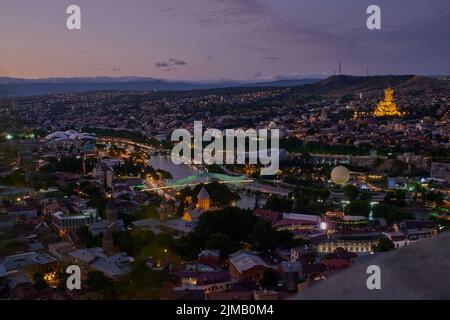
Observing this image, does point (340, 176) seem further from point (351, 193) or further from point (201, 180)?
point (201, 180)

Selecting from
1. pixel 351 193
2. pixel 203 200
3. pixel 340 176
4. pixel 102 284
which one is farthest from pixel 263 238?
pixel 340 176

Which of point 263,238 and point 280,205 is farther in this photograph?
point 280,205

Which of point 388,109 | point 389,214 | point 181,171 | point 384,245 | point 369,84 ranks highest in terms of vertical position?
point 369,84

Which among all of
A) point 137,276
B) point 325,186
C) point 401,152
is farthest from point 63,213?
point 401,152

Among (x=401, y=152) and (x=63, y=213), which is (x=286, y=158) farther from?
(x=63, y=213)

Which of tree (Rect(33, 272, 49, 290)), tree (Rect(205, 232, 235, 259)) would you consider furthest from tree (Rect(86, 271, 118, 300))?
tree (Rect(205, 232, 235, 259))

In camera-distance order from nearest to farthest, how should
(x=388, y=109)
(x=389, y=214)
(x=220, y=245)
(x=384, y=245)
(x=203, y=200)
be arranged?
(x=220, y=245) < (x=384, y=245) < (x=389, y=214) < (x=203, y=200) < (x=388, y=109)

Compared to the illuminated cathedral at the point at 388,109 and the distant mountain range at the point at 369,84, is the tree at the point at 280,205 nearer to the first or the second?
the illuminated cathedral at the point at 388,109

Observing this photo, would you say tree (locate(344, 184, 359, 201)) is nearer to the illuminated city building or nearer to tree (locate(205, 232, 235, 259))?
the illuminated city building
